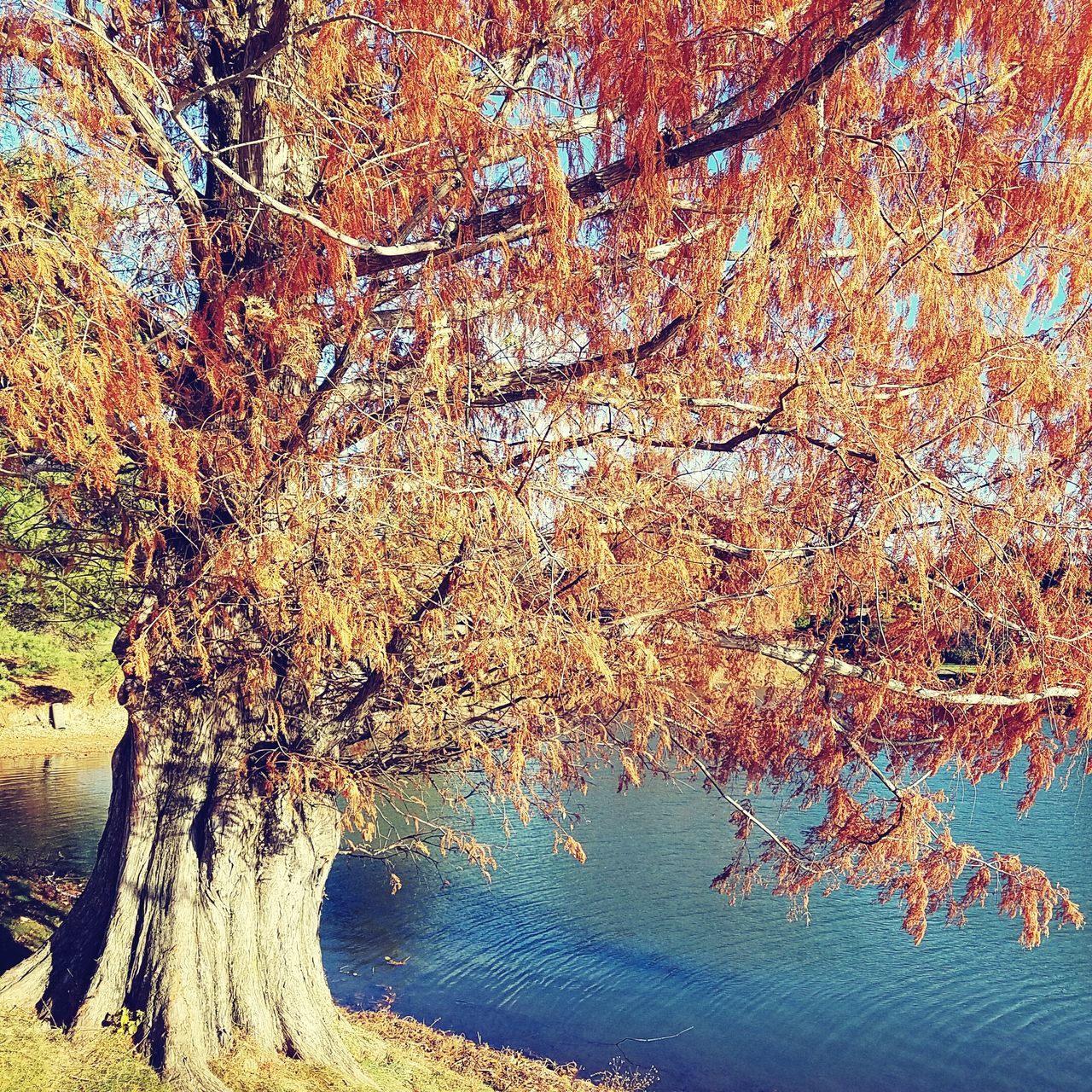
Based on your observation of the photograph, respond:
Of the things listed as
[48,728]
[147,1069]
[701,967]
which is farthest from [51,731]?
[147,1069]

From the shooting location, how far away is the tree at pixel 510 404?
10.9 ft

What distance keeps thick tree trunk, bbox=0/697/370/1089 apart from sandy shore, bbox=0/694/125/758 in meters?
16.3

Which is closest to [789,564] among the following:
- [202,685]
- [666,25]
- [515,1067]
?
[666,25]

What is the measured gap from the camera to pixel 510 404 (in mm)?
4176

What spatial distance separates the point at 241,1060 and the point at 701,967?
6.45m

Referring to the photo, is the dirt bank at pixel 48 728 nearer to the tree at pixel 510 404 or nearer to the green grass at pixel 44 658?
the green grass at pixel 44 658

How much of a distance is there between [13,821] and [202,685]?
1086 centimetres

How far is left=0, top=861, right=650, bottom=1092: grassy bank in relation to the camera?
3939mm

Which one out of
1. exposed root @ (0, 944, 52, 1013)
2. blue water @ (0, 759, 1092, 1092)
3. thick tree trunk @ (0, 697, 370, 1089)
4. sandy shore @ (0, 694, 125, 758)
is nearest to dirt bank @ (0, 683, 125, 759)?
sandy shore @ (0, 694, 125, 758)

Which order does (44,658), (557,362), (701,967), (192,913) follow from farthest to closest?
(44,658) < (701,967) < (192,913) < (557,362)

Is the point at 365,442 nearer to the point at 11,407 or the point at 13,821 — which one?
the point at 11,407

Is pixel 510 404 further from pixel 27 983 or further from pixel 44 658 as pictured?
pixel 44 658

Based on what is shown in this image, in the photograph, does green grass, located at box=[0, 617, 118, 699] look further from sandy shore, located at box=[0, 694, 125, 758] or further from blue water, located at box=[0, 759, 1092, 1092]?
blue water, located at box=[0, 759, 1092, 1092]

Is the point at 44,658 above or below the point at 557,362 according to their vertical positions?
below
